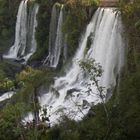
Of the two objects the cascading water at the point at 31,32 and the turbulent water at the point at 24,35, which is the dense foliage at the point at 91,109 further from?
the turbulent water at the point at 24,35

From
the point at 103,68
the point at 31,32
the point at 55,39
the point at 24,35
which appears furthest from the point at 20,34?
the point at 103,68

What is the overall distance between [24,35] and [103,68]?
1140 centimetres

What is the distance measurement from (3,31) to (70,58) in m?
10.2

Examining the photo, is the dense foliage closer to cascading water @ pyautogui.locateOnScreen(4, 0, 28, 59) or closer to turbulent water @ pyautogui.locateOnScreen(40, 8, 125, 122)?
turbulent water @ pyautogui.locateOnScreen(40, 8, 125, 122)

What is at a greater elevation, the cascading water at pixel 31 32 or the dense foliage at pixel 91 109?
the cascading water at pixel 31 32

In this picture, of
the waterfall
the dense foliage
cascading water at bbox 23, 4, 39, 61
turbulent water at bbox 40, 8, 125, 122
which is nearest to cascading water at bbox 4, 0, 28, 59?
cascading water at bbox 23, 4, 39, 61

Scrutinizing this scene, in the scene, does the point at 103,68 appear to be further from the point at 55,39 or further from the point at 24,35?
the point at 24,35

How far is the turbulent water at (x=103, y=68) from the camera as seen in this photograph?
66.8 ft

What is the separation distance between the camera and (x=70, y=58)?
25.1 meters

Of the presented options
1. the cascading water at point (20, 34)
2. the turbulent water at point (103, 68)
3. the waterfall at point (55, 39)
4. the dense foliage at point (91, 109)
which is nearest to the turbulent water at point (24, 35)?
the cascading water at point (20, 34)

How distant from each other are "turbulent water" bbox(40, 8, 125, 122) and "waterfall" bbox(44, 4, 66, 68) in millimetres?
2769

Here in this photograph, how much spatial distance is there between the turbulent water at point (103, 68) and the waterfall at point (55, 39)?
2769 mm

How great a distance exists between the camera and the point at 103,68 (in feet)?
70.6

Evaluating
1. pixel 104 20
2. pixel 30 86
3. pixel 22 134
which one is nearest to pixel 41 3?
pixel 104 20
